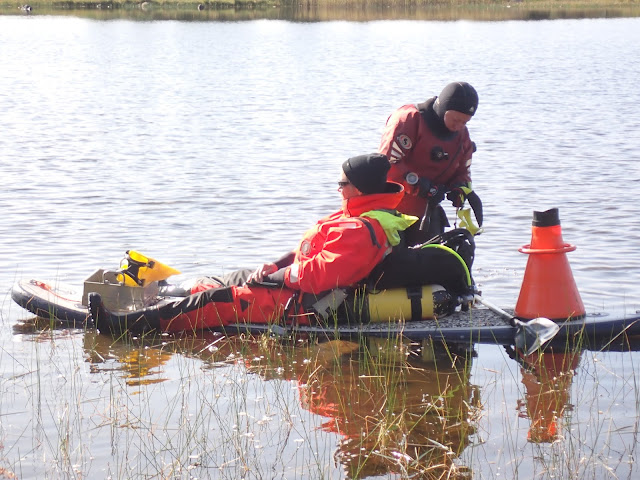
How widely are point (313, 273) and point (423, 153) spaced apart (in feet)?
4.69

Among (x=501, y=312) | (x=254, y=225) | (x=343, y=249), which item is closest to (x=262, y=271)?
(x=343, y=249)

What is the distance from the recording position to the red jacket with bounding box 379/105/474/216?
23.4 feet

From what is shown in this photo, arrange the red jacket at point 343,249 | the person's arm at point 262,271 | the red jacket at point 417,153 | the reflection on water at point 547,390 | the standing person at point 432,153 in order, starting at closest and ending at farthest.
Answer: the reflection on water at point 547,390 → the red jacket at point 343,249 → the person's arm at point 262,271 → the standing person at point 432,153 → the red jacket at point 417,153

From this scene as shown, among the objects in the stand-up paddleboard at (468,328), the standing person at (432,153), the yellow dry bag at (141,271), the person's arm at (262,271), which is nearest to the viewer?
the stand-up paddleboard at (468,328)

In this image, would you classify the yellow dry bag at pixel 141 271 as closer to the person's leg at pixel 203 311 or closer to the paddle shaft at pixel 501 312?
the person's leg at pixel 203 311

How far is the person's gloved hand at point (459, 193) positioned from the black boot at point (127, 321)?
2371mm

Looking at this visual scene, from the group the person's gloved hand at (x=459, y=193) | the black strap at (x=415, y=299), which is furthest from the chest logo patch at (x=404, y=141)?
the black strap at (x=415, y=299)

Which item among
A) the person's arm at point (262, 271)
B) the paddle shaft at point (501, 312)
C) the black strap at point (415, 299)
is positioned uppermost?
the person's arm at point (262, 271)

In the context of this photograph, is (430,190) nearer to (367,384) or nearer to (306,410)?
(367,384)

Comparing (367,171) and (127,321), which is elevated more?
(367,171)

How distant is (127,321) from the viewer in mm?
6793

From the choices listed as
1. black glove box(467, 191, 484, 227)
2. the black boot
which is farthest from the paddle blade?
the black boot

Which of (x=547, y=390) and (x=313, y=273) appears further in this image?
(x=313, y=273)

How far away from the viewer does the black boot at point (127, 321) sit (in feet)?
22.2
